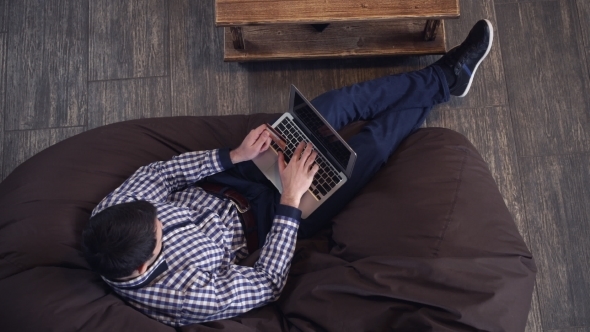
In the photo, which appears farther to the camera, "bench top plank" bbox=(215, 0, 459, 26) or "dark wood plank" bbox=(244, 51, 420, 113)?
"dark wood plank" bbox=(244, 51, 420, 113)

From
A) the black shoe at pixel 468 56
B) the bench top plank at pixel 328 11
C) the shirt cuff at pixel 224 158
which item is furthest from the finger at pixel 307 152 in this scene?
the black shoe at pixel 468 56

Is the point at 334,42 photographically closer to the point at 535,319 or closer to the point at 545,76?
the point at 545,76

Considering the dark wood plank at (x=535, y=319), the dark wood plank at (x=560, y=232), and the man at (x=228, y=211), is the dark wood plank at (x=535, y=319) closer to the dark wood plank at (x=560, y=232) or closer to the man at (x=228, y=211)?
the dark wood plank at (x=560, y=232)

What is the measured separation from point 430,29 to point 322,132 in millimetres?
643

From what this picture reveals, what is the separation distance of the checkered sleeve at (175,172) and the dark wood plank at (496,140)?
0.84 metres

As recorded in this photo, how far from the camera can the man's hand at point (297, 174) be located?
1.42 metres

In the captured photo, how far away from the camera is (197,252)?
4.33 feet

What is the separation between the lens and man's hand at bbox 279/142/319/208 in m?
1.42

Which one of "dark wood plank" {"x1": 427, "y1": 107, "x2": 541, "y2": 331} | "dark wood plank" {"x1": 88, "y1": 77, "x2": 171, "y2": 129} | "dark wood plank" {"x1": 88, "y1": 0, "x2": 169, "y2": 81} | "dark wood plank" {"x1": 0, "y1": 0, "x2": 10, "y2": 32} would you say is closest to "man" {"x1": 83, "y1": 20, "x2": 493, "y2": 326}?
"dark wood plank" {"x1": 427, "y1": 107, "x2": 541, "y2": 331}

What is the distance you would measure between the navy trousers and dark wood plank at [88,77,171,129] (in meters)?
0.56

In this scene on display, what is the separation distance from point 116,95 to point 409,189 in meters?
1.19

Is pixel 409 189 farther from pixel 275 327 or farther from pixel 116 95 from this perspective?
pixel 116 95

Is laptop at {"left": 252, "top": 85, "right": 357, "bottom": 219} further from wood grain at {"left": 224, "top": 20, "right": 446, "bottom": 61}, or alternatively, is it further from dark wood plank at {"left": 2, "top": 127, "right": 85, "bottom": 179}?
dark wood plank at {"left": 2, "top": 127, "right": 85, "bottom": 179}

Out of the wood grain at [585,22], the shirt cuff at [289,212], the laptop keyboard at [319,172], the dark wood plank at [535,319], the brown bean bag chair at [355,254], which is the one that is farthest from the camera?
the wood grain at [585,22]
